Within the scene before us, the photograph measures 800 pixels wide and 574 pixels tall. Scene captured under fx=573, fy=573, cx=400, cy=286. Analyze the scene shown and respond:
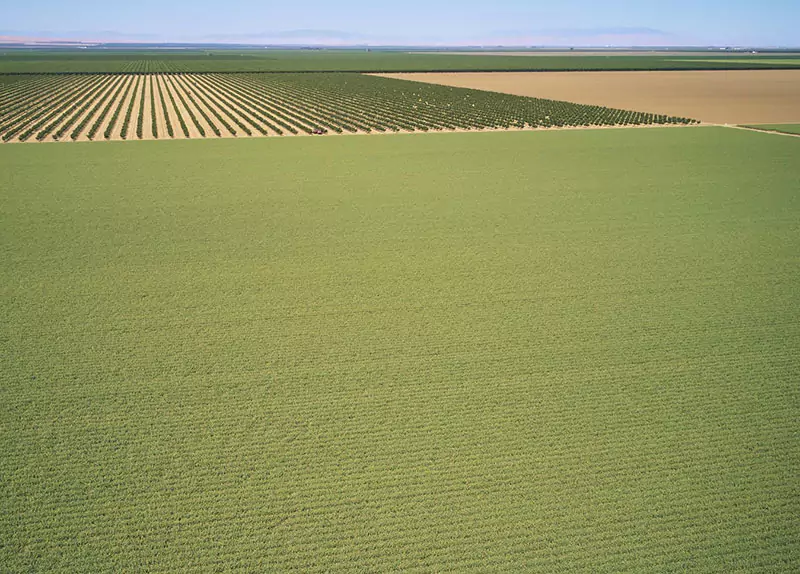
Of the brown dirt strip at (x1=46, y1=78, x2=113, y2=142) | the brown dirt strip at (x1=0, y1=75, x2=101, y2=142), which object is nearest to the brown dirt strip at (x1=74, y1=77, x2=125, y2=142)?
the brown dirt strip at (x1=46, y1=78, x2=113, y2=142)

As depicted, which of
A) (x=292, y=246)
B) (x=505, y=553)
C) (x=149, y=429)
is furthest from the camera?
(x=292, y=246)

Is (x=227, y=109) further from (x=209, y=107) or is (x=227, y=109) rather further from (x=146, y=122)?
(x=146, y=122)

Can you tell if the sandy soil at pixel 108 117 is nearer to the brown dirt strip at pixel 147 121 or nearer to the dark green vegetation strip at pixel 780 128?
the brown dirt strip at pixel 147 121

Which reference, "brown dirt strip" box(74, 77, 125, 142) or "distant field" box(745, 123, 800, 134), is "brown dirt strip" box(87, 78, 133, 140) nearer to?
"brown dirt strip" box(74, 77, 125, 142)

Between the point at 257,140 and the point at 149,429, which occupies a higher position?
the point at 257,140

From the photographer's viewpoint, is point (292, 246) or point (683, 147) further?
point (683, 147)

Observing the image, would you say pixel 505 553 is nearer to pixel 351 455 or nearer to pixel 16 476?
pixel 351 455

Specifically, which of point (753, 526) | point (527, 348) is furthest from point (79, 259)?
point (753, 526)
